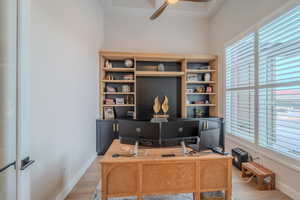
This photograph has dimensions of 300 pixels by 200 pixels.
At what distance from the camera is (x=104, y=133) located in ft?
→ 11.8

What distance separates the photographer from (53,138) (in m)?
1.79

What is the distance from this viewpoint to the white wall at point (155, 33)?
4117mm

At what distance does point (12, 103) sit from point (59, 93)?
1009 mm

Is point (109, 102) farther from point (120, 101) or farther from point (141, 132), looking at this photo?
point (141, 132)

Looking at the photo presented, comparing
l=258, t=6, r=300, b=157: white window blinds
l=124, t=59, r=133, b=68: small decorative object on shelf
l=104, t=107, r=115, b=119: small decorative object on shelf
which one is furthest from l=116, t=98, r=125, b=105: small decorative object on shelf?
l=258, t=6, r=300, b=157: white window blinds

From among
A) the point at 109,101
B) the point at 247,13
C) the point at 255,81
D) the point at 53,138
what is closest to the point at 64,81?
the point at 53,138

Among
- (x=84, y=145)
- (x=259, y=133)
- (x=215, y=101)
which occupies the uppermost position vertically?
(x=215, y=101)

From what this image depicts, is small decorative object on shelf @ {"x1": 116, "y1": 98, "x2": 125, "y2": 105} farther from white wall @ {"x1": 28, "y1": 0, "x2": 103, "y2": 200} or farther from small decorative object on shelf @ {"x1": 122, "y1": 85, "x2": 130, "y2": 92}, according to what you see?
white wall @ {"x1": 28, "y1": 0, "x2": 103, "y2": 200}

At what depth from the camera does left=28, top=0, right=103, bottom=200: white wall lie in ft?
4.97

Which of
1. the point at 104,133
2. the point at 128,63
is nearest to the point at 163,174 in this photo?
the point at 104,133

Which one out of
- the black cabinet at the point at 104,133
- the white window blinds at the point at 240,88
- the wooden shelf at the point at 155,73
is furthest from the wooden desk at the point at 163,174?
the wooden shelf at the point at 155,73

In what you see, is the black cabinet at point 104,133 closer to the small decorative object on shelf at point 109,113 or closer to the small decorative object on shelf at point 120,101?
the small decorative object on shelf at point 109,113

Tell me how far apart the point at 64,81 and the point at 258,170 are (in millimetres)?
3036

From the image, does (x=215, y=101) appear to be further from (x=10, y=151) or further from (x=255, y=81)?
(x=10, y=151)
